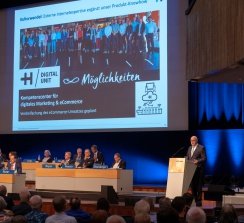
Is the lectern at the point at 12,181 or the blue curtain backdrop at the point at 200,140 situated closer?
the lectern at the point at 12,181

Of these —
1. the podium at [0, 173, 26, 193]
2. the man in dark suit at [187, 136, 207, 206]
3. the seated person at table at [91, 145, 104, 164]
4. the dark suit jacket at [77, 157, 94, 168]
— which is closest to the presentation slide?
the seated person at table at [91, 145, 104, 164]

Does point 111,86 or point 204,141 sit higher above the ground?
point 111,86

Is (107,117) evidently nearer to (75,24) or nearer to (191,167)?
(75,24)

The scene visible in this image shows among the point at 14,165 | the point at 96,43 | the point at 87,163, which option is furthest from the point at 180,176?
the point at 96,43

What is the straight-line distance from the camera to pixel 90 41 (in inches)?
501

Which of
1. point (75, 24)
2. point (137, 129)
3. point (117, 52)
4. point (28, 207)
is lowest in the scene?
point (28, 207)

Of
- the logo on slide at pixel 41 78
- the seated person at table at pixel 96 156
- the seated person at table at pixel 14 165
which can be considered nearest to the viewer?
the seated person at table at pixel 14 165

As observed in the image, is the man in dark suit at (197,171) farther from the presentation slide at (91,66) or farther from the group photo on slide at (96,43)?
the group photo on slide at (96,43)

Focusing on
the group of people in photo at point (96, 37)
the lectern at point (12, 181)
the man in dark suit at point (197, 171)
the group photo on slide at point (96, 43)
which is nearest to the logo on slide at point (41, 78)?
the group photo on slide at point (96, 43)

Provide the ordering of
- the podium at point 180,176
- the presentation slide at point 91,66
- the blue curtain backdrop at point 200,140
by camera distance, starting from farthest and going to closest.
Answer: the presentation slide at point 91,66 < the blue curtain backdrop at point 200,140 < the podium at point 180,176

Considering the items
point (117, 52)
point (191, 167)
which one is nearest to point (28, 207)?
point (191, 167)

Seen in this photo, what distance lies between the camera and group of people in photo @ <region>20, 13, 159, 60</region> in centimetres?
1197

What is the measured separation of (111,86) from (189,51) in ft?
21.7

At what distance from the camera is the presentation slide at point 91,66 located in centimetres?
1180
